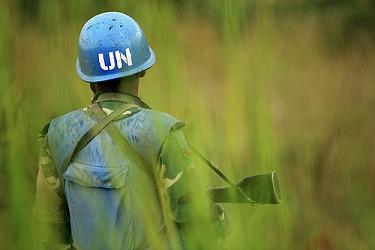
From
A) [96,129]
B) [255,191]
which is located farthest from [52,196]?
[255,191]

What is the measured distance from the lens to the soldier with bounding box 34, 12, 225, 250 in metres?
1.17

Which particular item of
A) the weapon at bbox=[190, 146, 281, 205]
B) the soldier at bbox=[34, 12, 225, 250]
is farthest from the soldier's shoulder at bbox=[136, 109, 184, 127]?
the weapon at bbox=[190, 146, 281, 205]

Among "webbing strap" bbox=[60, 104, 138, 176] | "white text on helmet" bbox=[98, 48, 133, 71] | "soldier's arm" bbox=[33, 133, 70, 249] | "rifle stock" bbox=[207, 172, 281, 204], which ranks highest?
"white text on helmet" bbox=[98, 48, 133, 71]

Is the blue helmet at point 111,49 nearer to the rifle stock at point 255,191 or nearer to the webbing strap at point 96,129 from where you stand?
the webbing strap at point 96,129

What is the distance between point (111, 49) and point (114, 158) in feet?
0.51

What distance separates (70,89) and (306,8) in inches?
111

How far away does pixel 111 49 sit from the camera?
1262 millimetres

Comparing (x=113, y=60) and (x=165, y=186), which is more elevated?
(x=113, y=60)

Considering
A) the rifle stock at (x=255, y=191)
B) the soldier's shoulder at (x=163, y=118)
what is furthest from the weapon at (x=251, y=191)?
the soldier's shoulder at (x=163, y=118)

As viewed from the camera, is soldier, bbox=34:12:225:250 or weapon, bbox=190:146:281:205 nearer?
weapon, bbox=190:146:281:205

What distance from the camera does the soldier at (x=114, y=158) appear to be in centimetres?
117

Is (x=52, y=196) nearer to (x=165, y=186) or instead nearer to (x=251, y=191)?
(x=165, y=186)

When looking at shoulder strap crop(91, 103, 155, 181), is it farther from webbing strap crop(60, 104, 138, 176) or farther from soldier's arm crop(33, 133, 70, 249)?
soldier's arm crop(33, 133, 70, 249)

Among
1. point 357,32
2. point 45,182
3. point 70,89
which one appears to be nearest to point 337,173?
point 357,32
